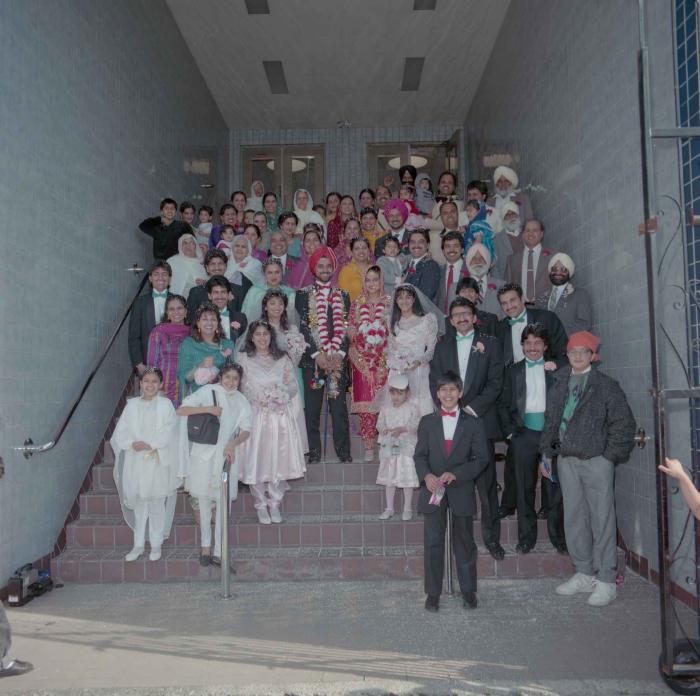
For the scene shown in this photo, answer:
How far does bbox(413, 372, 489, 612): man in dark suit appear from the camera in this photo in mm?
4527

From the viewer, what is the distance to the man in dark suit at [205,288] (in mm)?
6805

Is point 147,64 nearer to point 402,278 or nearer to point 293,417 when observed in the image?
point 402,278

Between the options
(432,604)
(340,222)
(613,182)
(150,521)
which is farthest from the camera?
(340,222)

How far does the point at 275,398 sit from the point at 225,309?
46.2 inches

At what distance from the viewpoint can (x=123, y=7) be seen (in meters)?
7.41

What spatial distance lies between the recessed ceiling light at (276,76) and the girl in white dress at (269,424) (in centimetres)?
619

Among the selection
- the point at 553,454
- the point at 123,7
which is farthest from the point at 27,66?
the point at 553,454

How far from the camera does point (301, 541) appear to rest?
18.3 ft

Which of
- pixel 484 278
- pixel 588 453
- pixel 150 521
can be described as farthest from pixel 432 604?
pixel 484 278

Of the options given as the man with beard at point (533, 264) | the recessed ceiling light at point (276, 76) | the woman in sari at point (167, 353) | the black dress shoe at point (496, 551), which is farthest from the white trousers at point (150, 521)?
the recessed ceiling light at point (276, 76)

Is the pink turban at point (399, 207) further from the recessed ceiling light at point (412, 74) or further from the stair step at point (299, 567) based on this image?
the stair step at point (299, 567)

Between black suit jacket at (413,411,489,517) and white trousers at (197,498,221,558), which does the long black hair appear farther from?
white trousers at (197,498,221,558)

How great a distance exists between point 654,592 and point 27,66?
18.1ft

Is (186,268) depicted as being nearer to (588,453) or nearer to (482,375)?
(482,375)
